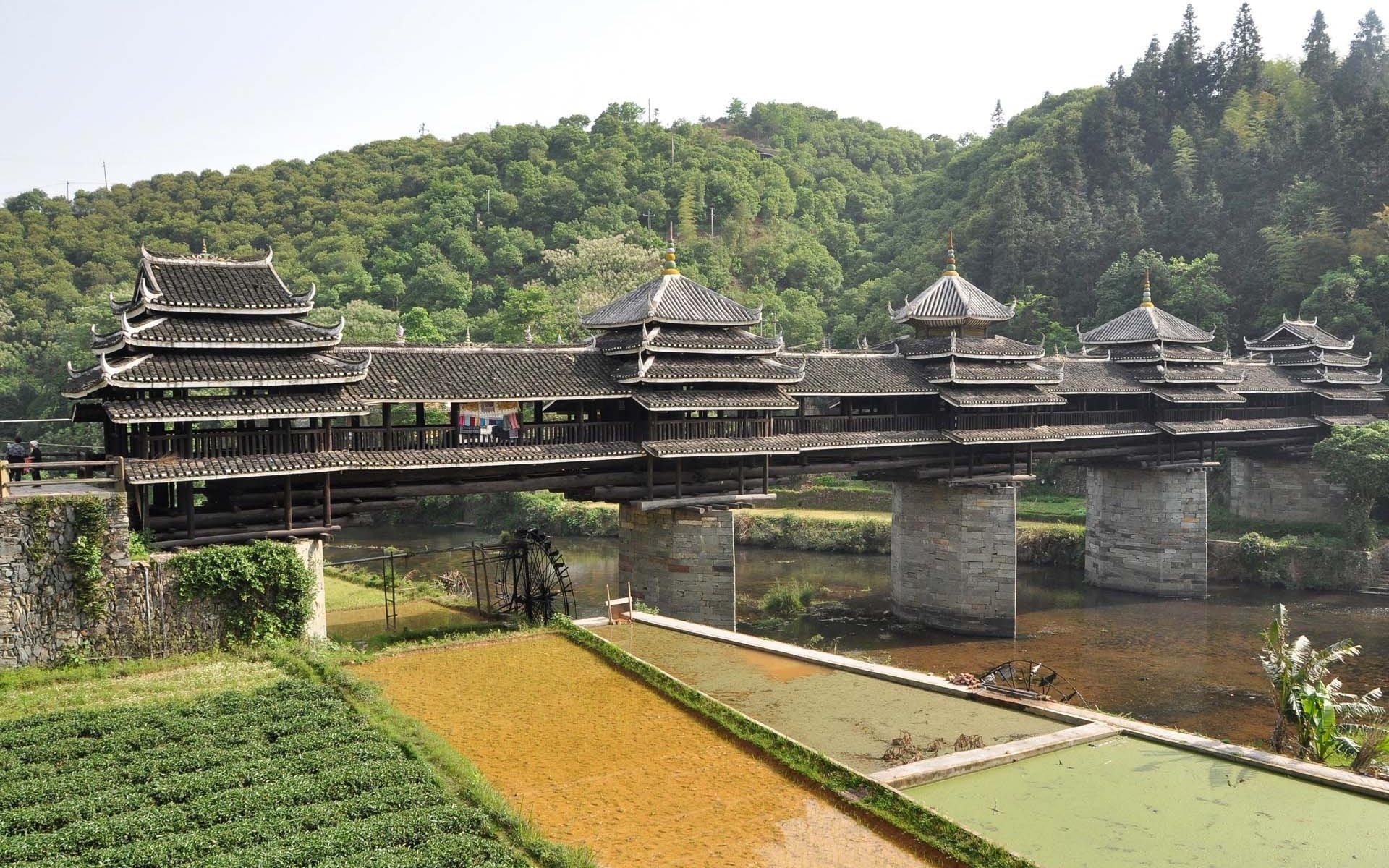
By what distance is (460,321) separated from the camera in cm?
6212

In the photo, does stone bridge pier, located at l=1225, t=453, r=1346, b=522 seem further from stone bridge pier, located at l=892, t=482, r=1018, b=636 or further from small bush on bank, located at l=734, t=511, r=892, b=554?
stone bridge pier, located at l=892, t=482, r=1018, b=636

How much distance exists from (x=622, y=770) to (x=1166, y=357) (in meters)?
30.6

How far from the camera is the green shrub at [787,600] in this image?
3434 cm

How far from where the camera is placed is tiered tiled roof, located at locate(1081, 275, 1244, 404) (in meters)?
37.3

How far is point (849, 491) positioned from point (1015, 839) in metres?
41.2

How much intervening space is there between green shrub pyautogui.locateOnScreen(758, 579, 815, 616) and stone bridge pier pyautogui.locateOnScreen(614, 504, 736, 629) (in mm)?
8436

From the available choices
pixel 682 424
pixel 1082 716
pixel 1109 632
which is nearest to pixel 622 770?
pixel 1082 716

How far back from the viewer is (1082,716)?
16.7m

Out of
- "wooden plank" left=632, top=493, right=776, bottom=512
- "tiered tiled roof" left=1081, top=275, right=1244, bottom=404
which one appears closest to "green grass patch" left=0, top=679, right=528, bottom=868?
"wooden plank" left=632, top=493, right=776, bottom=512

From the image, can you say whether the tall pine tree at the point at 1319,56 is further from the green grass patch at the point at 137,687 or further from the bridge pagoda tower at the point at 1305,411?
the green grass patch at the point at 137,687

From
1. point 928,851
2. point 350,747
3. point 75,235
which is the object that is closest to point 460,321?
point 75,235

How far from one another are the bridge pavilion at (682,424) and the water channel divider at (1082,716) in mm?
3730

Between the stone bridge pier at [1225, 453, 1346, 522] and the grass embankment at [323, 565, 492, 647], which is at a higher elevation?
the stone bridge pier at [1225, 453, 1346, 522]

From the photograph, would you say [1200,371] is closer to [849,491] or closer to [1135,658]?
[1135,658]
